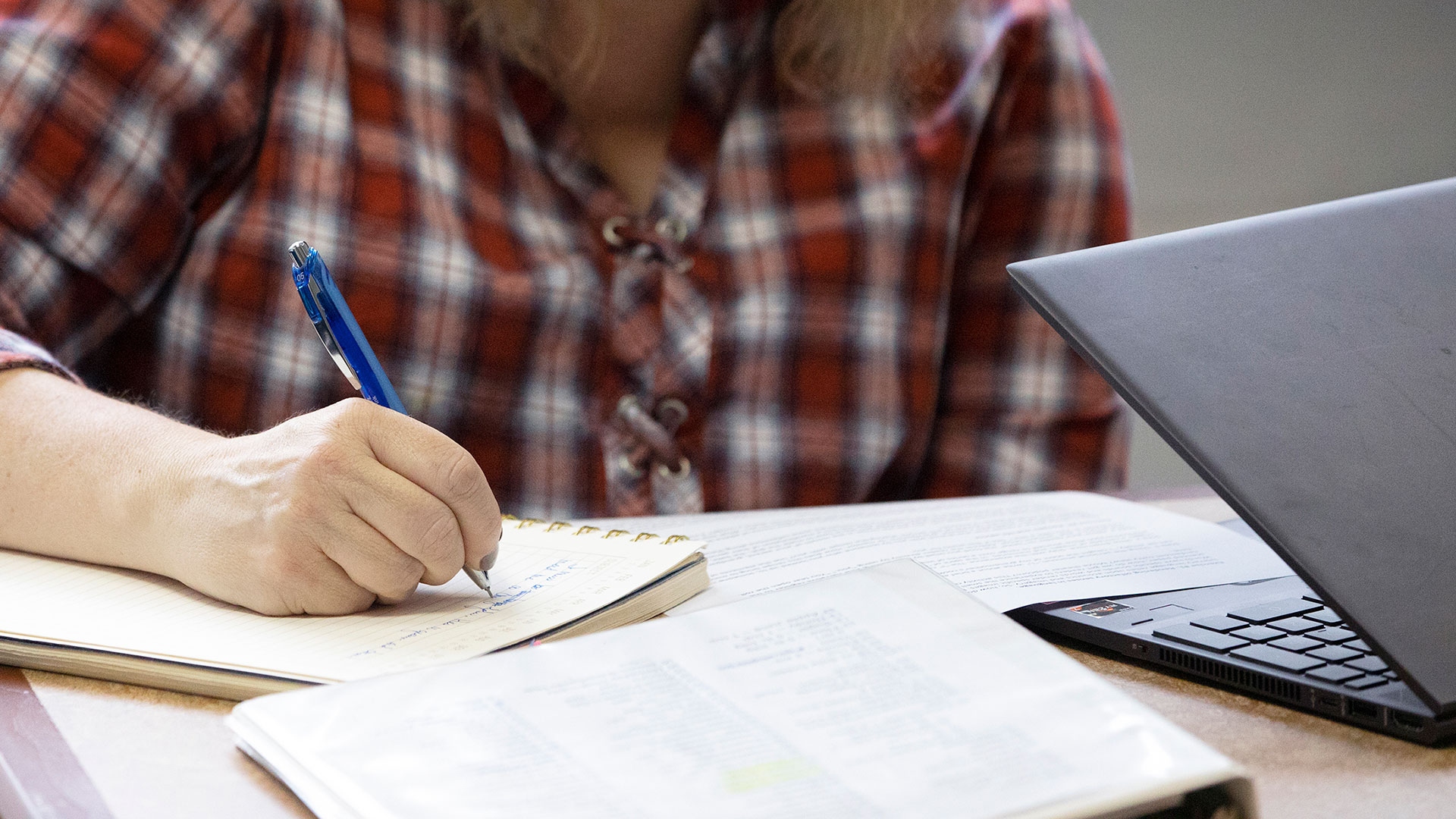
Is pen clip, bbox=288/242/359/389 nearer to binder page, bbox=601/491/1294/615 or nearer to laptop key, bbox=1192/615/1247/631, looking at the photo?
binder page, bbox=601/491/1294/615

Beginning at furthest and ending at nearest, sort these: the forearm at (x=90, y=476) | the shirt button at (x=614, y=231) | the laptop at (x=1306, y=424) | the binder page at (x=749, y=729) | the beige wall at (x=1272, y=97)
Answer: the beige wall at (x=1272, y=97) → the shirt button at (x=614, y=231) → the forearm at (x=90, y=476) → the laptop at (x=1306, y=424) → the binder page at (x=749, y=729)

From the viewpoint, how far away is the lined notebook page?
1.45ft

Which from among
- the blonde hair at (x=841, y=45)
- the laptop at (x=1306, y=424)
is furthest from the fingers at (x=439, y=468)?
the blonde hair at (x=841, y=45)

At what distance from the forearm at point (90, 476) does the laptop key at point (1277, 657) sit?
1.42 ft

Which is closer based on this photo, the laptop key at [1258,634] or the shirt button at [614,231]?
the laptop key at [1258,634]

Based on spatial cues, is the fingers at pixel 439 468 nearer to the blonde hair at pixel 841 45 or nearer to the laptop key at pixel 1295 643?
the laptop key at pixel 1295 643

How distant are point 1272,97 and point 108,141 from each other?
5.03 ft

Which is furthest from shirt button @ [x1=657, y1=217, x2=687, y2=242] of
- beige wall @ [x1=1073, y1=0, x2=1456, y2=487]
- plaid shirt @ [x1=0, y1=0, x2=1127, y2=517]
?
beige wall @ [x1=1073, y1=0, x2=1456, y2=487]

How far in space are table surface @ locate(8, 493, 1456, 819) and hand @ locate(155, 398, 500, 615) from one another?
0.07 meters

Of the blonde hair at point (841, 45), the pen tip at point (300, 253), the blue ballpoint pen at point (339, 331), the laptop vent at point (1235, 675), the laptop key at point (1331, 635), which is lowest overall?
the laptop vent at point (1235, 675)

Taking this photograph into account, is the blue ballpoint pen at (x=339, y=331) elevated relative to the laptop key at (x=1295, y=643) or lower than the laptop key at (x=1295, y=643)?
elevated

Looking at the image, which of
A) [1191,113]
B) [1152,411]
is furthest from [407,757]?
[1191,113]

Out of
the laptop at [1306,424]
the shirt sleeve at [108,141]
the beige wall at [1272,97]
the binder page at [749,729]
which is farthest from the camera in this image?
the beige wall at [1272,97]

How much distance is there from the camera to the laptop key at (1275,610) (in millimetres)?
475
